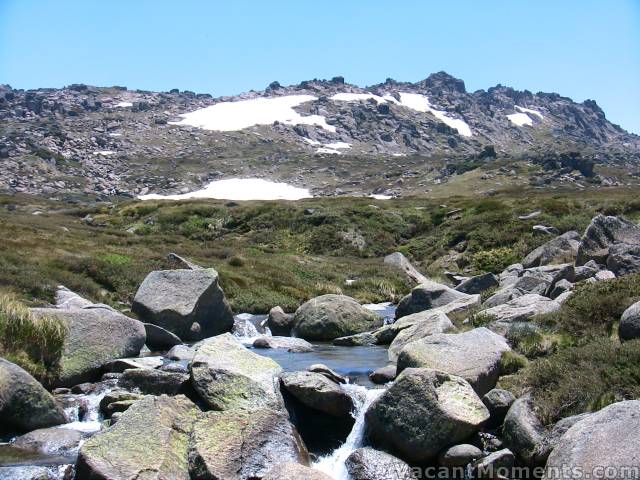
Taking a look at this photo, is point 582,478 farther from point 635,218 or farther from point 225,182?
point 225,182

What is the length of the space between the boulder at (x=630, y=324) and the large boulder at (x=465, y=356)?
8.29 ft

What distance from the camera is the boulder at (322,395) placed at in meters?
12.5

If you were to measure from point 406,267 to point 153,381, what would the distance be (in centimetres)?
3023

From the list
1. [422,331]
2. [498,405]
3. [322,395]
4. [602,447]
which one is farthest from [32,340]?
[602,447]

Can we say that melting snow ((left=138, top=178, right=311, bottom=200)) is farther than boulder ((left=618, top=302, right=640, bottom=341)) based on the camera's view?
Yes

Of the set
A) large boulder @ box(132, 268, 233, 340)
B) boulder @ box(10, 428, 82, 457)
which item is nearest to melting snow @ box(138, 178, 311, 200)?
large boulder @ box(132, 268, 233, 340)

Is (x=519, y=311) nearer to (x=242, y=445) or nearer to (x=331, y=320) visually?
(x=331, y=320)

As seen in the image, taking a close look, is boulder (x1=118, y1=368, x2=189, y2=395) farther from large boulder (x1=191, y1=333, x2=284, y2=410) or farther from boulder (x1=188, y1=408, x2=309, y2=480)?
boulder (x1=188, y1=408, x2=309, y2=480)

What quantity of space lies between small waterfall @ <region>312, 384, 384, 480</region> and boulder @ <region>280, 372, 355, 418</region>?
1.04 ft

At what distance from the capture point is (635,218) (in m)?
40.8

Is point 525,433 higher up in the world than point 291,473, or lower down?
higher up

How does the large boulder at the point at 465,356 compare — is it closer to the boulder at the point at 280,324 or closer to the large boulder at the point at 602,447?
the large boulder at the point at 602,447

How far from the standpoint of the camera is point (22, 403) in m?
11.9

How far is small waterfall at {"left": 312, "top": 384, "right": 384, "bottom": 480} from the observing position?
1116cm
